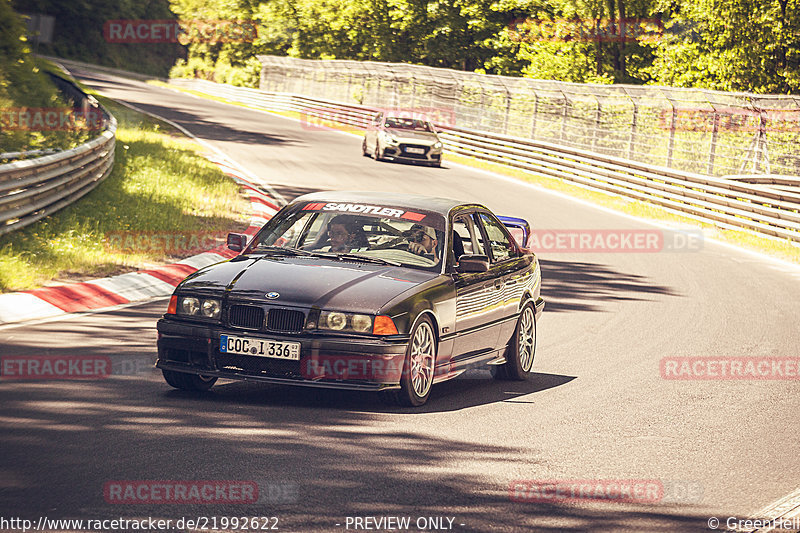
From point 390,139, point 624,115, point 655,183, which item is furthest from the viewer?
point 390,139

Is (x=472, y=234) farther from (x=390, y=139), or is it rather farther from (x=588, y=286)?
(x=390, y=139)

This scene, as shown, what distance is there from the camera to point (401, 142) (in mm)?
32531

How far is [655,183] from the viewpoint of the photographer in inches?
1094

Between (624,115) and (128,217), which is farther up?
(624,115)

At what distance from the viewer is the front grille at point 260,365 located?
23.5 feet

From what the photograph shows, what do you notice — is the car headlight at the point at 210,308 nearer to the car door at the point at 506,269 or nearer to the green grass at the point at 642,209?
the car door at the point at 506,269

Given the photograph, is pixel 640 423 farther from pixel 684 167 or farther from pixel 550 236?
pixel 684 167

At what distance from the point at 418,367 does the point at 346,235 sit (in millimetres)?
1325

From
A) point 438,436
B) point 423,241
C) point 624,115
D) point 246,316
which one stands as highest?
point 624,115

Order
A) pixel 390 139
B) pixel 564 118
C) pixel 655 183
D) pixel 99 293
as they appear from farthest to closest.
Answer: pixel 564 118, pixel 390 139, pixel 655 183, pixel 99 293

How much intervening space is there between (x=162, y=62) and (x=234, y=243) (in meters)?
94.9

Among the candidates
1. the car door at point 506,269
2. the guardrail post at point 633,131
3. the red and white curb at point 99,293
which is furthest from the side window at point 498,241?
the guardrail post at point 633,131

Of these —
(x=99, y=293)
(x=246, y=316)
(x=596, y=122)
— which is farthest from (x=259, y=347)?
(x=596, y=122)

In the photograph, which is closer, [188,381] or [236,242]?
[188,381]
